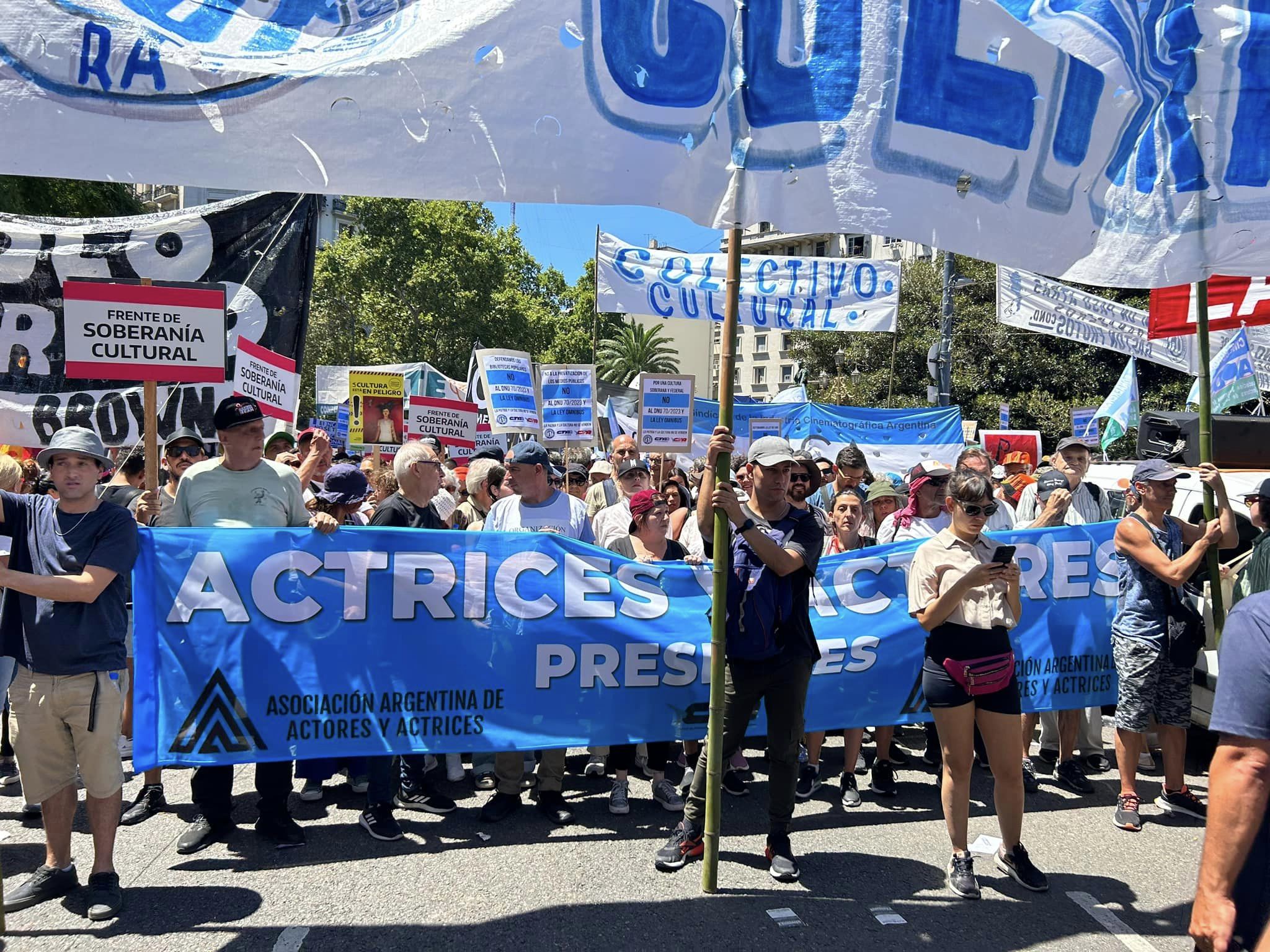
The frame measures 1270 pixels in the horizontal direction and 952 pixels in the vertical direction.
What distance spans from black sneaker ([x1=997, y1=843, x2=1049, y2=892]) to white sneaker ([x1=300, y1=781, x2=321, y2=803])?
3731 millimetres

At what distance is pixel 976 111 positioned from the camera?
3957mm

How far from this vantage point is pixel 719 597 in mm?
4020

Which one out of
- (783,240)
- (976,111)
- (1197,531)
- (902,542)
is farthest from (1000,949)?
(783,240)

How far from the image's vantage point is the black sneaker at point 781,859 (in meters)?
4.30

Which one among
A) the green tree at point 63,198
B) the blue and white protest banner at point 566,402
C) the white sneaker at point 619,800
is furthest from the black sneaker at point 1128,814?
the green tree at point 63,198

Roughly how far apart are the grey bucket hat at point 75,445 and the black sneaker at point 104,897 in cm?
177

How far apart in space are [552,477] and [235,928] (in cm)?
353

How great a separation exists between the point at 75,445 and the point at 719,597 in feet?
9.27

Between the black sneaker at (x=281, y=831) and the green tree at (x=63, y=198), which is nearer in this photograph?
the black sneaker at (x=281, y=831)

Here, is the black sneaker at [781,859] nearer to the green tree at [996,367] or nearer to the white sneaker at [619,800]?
the white sneaker at [619,800]

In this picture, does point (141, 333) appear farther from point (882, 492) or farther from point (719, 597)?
point (882, 492)

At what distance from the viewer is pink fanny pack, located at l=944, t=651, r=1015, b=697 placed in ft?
13.8

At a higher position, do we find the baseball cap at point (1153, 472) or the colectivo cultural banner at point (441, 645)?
the baseball cap at point (1153, 472)

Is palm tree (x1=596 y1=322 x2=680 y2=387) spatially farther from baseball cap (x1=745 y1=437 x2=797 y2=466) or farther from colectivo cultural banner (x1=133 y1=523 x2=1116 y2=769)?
baseball cap (x1=745 y1=437 x2=797 y2=466)
